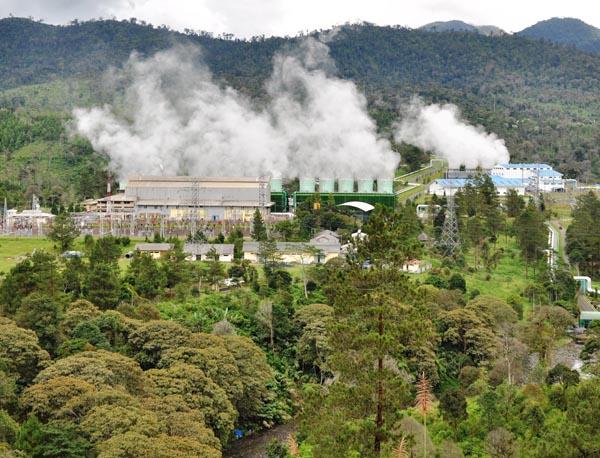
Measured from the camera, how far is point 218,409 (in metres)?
25.1

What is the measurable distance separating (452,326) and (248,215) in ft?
88.1

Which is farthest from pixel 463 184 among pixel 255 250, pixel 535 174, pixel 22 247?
pixel 22 247

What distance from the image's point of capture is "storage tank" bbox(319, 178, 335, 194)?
67.9 m

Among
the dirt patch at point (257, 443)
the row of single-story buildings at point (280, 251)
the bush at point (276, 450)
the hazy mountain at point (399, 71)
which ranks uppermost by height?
the hazy mountain at point (399, 71)

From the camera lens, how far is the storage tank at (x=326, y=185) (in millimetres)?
67938

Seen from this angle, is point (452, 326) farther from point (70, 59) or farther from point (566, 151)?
point (70, 59)

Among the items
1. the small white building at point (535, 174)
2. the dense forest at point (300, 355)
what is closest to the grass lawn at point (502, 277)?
the dense forest at point (300, 355)

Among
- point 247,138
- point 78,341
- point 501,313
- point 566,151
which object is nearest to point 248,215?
point 247,138

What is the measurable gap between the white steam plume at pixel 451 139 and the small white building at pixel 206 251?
41.8 metres

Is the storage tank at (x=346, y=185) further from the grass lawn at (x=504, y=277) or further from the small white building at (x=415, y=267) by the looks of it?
the small white building at (x=415, y=267)

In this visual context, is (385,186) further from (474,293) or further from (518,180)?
(474,293)

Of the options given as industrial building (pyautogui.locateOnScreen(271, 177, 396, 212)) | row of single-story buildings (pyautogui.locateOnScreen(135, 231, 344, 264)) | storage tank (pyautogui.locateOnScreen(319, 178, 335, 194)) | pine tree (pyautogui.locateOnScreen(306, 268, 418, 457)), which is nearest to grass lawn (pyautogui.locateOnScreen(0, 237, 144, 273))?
row of single-story buildings (pyautogui.locateOnScreen(135, 231, 344, 264))

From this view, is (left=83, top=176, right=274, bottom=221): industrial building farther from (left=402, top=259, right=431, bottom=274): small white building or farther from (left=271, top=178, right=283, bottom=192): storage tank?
(left=402, top=259, right=431, bottom=274): small white building

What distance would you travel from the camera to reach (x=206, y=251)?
4525cm
